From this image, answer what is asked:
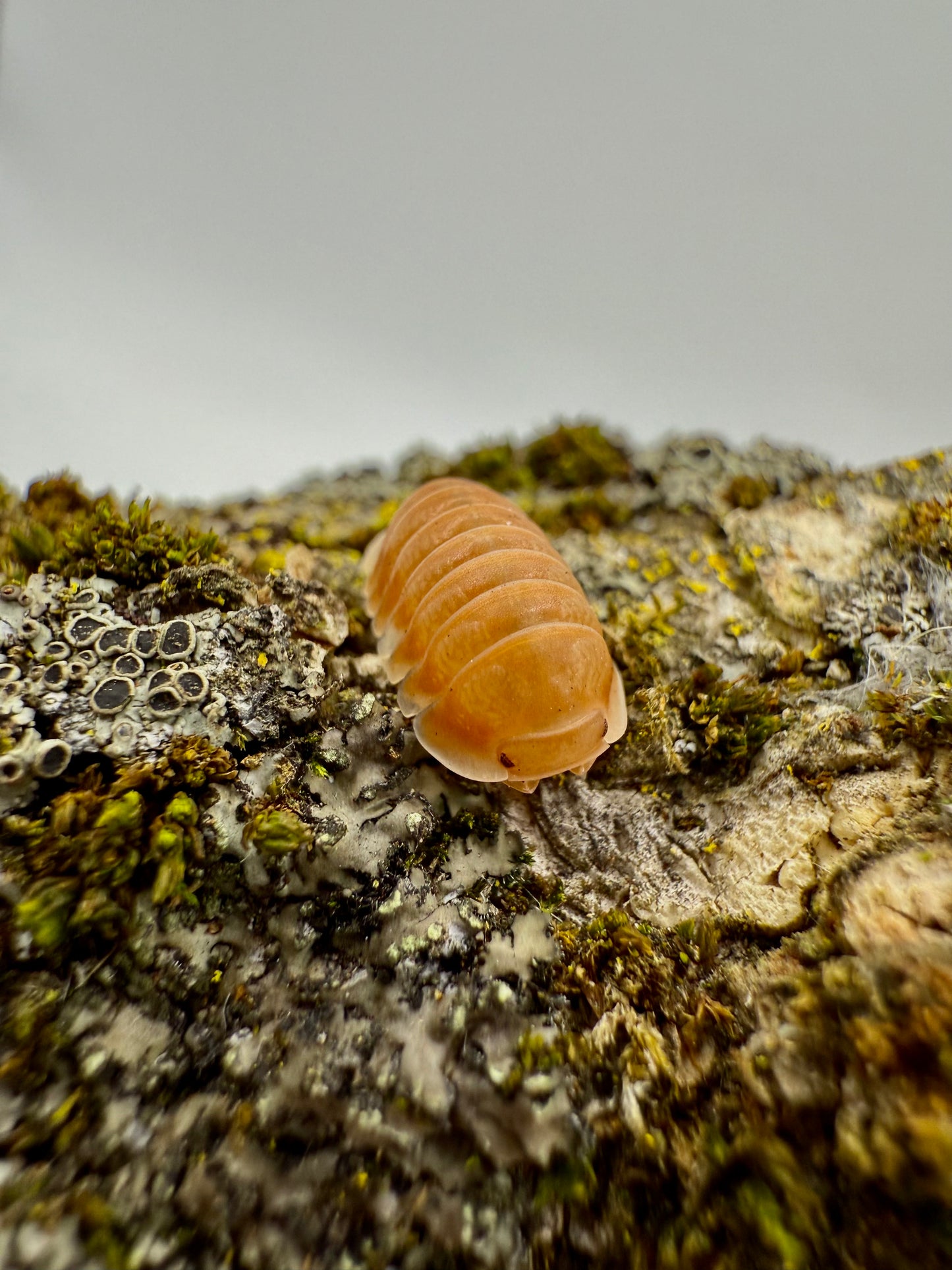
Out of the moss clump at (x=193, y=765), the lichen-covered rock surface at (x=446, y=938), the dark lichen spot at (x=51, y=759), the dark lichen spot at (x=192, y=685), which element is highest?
the dark lichen spot at (x=192, y=685)

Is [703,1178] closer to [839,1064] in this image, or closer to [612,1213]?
[612,1213]

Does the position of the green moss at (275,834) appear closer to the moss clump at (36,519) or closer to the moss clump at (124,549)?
the moss clump at (124,549)

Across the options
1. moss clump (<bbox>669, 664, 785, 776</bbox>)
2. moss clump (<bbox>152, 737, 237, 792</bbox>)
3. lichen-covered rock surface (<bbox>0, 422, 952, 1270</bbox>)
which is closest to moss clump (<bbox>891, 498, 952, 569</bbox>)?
lichen-covered rock surface (<bbox>0, 422, 952, 1270</bbox>)

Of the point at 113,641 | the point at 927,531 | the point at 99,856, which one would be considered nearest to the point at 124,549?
the point at 113,641

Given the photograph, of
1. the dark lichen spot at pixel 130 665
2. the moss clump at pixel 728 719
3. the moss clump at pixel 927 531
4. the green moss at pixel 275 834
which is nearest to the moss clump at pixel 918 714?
the moss clump at pixel 728 719

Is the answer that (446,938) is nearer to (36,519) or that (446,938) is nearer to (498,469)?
(36,519)

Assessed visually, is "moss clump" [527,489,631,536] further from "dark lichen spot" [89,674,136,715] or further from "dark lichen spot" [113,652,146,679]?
"dark lichen spot" [89,674,136,715]

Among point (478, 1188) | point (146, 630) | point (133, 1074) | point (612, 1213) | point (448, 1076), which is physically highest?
point (146, 630)

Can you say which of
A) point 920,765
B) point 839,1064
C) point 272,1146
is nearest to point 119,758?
point 272,1146
